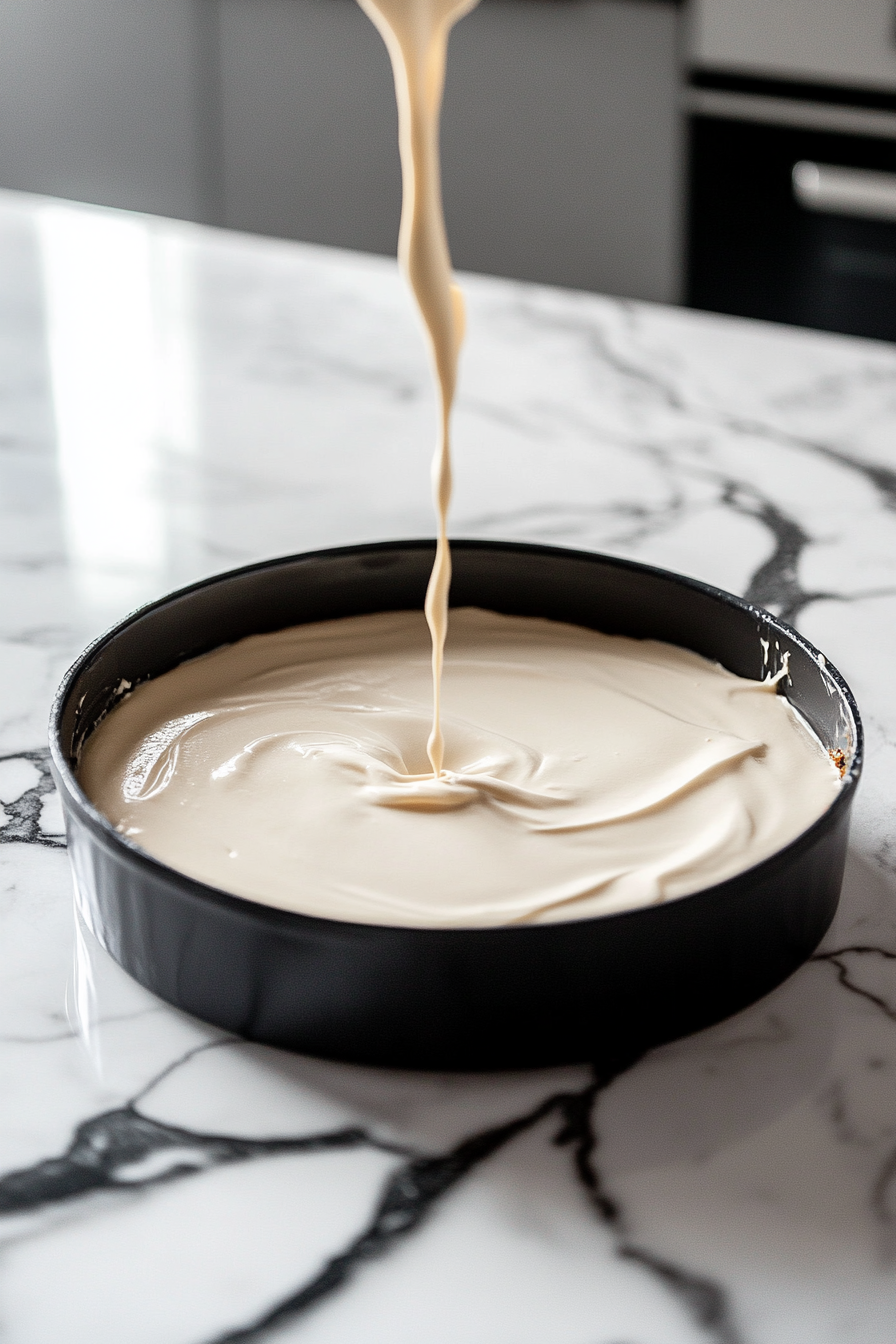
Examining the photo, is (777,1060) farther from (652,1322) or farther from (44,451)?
(44,451)

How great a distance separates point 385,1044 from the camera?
0.64 meters

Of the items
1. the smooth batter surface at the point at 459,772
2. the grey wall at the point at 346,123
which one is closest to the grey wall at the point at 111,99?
the grey wall at the point at 346,123

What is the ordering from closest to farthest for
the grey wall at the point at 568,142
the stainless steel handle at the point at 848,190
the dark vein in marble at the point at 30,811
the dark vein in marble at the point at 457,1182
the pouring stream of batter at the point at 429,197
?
the dark vein in marble at the point at 457,1182, the pouring stream of batter at the point at 429,197, the dark vein in marble at the point at 30,811, the stainless steel handle at the point at 848,190, the grey wall at the point at 568,142

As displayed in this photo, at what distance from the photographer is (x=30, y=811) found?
83 cm

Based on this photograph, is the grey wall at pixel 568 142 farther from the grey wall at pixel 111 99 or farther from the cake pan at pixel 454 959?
the cake pan at pixel 454 959

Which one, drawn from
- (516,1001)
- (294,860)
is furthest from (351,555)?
(516,1001)

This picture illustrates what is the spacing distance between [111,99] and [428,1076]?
264 centimetres

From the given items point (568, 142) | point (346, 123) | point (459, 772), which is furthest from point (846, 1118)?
point (346, 123)

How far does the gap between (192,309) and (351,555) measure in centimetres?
70

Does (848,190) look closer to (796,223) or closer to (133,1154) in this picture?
(796,223)

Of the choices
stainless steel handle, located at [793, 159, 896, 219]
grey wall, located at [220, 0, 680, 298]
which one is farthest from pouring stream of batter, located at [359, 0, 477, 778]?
grey wall, located at [220, 0, 680, 298]

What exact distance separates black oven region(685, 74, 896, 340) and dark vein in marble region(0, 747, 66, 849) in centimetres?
162

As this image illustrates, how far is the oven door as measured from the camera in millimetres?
2195

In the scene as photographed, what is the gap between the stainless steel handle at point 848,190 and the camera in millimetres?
2098
